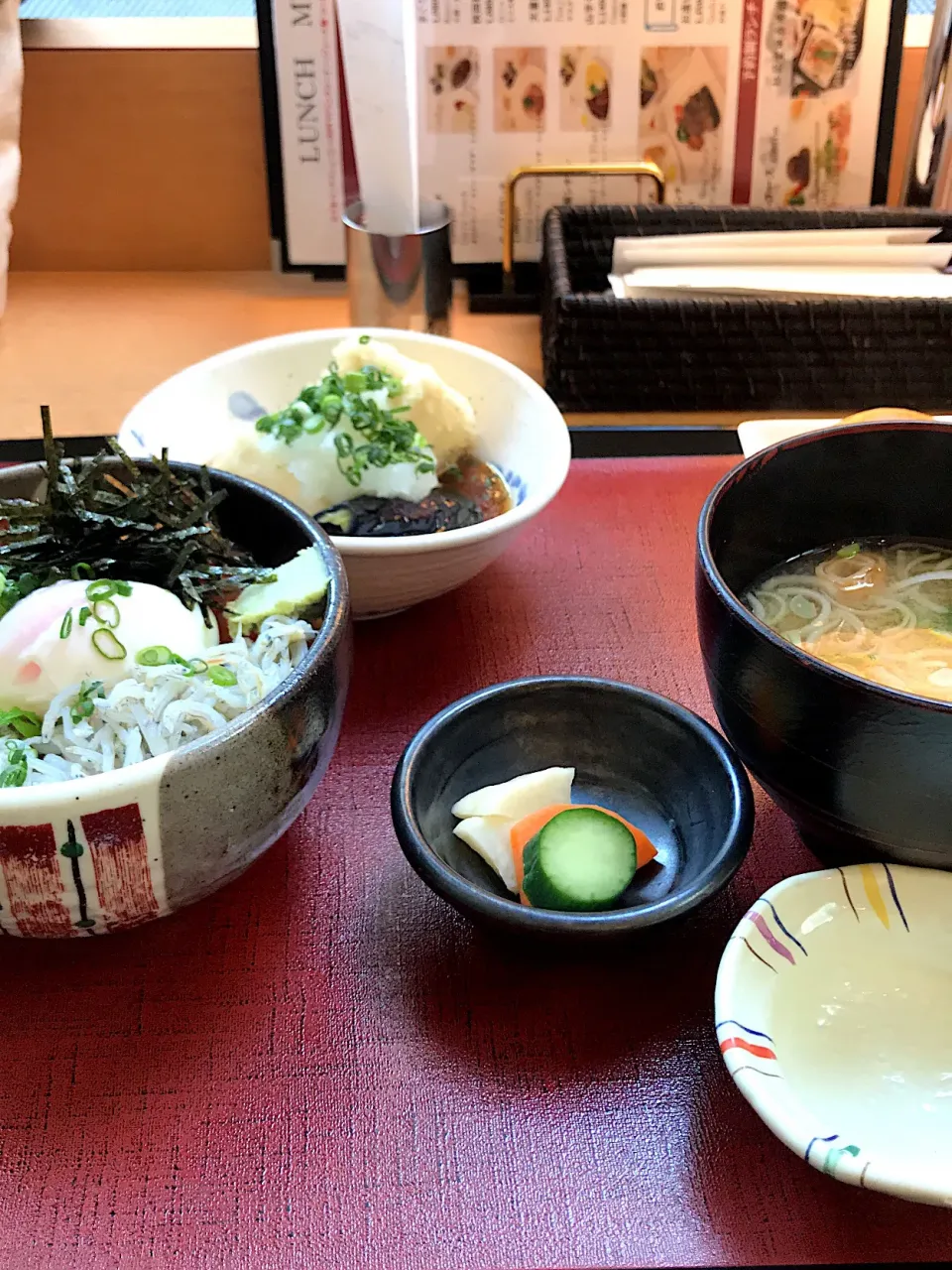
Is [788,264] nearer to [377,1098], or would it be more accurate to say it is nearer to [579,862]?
[579,862]

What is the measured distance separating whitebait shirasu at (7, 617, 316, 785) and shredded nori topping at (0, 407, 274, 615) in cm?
13

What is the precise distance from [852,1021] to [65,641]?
2.05ft

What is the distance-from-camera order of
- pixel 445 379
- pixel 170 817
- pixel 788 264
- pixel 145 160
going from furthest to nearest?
pixel 145 160, pixel 788 264, pixel 445 379, pixel 170 817

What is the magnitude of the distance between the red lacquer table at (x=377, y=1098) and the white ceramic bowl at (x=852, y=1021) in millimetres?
66

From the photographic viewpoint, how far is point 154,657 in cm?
84

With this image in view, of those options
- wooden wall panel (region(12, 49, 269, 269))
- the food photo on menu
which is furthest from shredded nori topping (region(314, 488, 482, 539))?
wooden wall panel (region(12, 49, 269, 269))

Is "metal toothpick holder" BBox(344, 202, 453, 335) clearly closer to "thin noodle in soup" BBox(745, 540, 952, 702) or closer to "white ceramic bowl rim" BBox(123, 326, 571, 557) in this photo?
"white ceramic bowl rim" BBox(123, 326, 571, 557)

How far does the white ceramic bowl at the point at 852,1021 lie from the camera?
63 cm

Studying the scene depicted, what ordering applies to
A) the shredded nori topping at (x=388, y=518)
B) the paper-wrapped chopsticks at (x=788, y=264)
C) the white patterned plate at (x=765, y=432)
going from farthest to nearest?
the paper-wrapped chopsticks at (x=788, y=264)
the white patterned plate at (x=765, y=432)
the shredded nori topping at (x=388, y=518)

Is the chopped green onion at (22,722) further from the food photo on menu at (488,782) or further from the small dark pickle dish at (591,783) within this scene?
the small dark pickle dish at (591,783)

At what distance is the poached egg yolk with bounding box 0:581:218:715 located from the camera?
0.83m

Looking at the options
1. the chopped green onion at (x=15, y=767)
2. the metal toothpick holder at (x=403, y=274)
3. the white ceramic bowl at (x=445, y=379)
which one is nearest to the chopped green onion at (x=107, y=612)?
the chopped green onion at (x=15, y=767)

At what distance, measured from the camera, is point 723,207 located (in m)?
1.71

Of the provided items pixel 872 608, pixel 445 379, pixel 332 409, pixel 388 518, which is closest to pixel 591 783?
pixel 872 608
